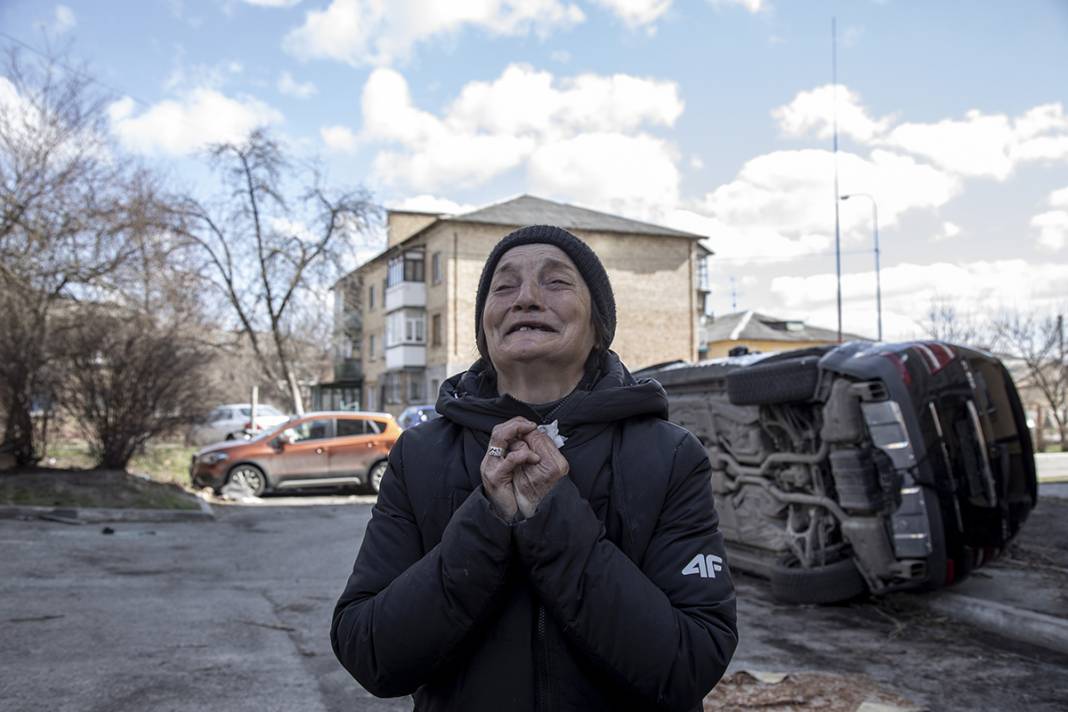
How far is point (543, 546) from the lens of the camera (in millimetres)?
1515

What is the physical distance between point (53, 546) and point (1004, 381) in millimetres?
9153

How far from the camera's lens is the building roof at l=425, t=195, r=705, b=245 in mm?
41312

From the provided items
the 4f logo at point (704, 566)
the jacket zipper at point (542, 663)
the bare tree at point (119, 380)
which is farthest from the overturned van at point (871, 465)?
the bare tree at point (119, 380)

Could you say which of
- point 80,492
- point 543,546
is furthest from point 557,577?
point 80,492

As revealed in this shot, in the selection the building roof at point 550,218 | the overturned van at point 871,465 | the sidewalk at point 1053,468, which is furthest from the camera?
the building roof at point 550,218

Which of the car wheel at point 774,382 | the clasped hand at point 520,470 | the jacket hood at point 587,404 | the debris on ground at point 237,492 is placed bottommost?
the debris on ground at point 237,492

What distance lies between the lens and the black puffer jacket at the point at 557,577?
1519 mm

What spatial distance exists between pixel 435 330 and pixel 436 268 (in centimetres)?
321

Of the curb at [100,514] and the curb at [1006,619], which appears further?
the curb at [100,514]

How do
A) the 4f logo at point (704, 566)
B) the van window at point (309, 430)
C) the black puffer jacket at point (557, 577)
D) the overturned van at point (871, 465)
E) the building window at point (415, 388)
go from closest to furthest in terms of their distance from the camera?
the black puffer jacket at point (557, 577)
the 4f logo at point (704, 566)
the overturned van at point (871, 465)
the van window at point (309, 430)
the building window at point (415, 388)

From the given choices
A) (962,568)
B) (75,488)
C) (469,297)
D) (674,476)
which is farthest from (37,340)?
(469,297)

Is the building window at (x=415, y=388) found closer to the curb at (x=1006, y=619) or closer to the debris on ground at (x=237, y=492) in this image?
the debris on ground at (x=237, y=492)

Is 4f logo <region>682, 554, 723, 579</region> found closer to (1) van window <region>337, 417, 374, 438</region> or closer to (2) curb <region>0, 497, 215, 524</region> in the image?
(2) curb <region>0, 497, 215, 524</region>

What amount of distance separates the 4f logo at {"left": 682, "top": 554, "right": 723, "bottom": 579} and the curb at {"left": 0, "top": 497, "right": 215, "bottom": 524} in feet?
36.3
